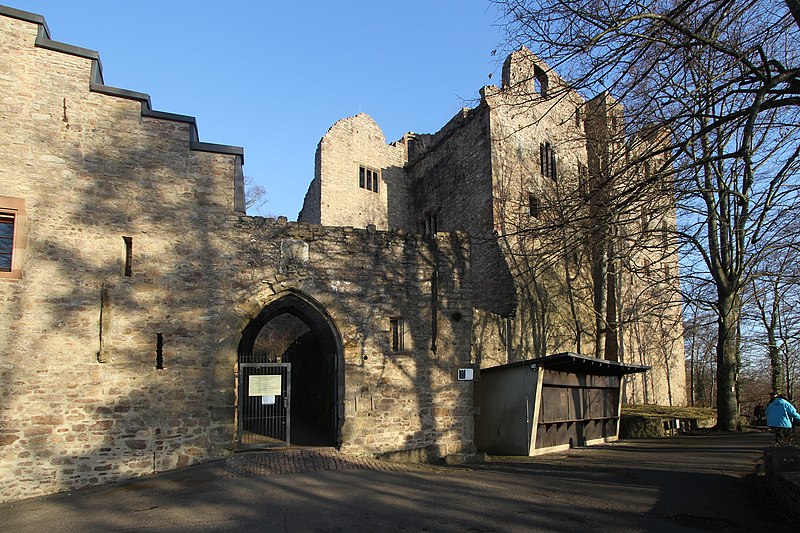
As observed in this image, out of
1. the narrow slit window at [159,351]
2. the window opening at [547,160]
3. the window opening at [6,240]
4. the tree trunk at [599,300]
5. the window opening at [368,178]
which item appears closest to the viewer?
the window opening at [6,240]

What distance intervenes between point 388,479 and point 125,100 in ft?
27.8

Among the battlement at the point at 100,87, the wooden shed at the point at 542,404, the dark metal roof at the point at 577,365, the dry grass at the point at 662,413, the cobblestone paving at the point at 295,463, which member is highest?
the battlement at the point at 100,87

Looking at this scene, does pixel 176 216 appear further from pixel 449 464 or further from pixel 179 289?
pixel 449 464

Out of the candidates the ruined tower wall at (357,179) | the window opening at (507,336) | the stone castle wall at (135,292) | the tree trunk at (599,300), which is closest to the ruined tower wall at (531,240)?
the window opening at (507,336)

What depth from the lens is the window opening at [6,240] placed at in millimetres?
10461

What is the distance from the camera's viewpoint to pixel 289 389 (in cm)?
1199

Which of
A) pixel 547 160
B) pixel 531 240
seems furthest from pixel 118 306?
pixel 547 160

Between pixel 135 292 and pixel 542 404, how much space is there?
28.6 feet

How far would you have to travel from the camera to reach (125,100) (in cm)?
1145

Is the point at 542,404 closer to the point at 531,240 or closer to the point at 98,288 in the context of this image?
the point at 531,240

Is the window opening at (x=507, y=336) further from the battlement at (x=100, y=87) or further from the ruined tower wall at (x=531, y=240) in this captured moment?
the battlement at (x=100, y=87)

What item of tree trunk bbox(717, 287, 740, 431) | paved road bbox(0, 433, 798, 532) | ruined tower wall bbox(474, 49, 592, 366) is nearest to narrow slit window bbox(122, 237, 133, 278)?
paved road bbox(0, 433, 798, 532)

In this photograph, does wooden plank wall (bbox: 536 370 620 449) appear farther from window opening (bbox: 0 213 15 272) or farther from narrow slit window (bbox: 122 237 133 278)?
window opening (bbox: 0 213 15 272)

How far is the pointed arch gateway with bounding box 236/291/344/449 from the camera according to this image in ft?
39.6
